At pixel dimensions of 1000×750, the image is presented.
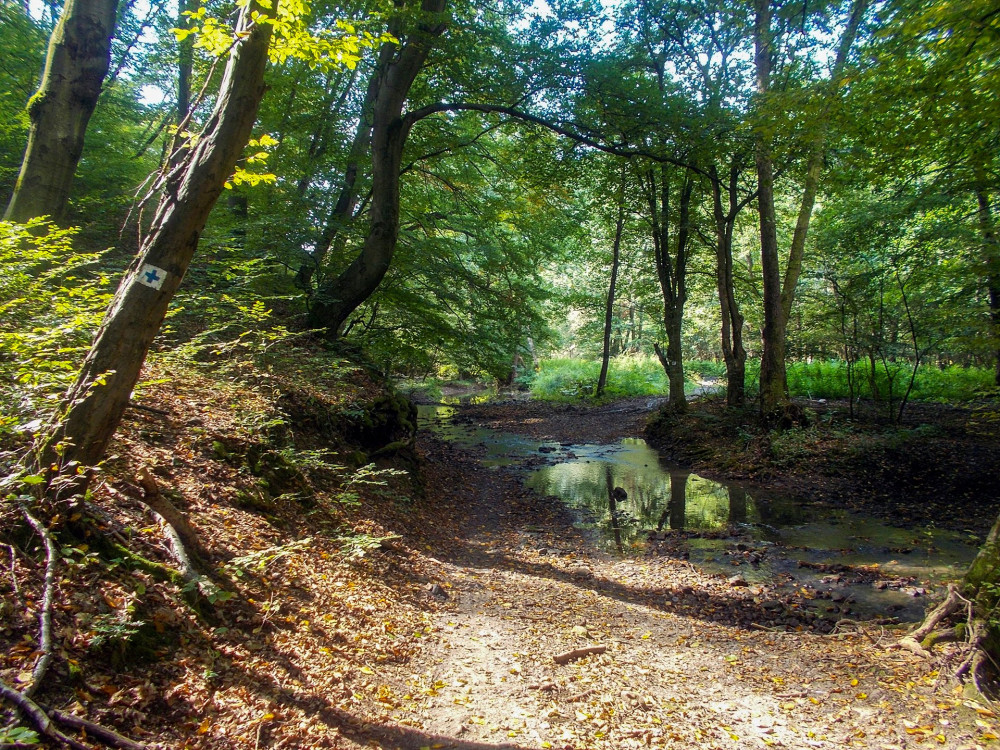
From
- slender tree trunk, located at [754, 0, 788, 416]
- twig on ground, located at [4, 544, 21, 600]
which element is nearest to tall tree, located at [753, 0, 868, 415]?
slender tree trunk, located at [754, 0, 788, 416]

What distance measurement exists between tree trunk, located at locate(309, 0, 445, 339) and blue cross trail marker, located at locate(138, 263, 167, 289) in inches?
247

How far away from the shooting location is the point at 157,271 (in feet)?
10.6

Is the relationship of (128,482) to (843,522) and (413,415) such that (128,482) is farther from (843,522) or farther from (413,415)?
(843,522)

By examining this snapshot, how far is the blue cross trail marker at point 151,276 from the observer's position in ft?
10.6

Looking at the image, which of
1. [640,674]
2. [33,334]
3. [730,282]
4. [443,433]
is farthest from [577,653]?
[730,282]

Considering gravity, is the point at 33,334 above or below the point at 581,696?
above

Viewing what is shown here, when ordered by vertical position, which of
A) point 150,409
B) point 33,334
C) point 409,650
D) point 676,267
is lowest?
point 409,650

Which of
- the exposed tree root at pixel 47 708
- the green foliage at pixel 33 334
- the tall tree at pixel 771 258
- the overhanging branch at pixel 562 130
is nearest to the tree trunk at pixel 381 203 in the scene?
the overhanging branch at pixel 562 130

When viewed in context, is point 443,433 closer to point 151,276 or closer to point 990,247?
point 990,247

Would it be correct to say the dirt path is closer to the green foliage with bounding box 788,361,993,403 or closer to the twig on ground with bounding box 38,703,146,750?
the twig on ground with bounding box 38,703,146,750

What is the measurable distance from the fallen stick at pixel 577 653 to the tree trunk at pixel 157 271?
3601 millimetres

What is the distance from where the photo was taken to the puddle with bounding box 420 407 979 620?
618 cm

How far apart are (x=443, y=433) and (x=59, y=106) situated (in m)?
13.2

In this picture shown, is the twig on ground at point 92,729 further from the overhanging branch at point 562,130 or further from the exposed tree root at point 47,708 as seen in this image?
the overhanging branch at point 562,130
